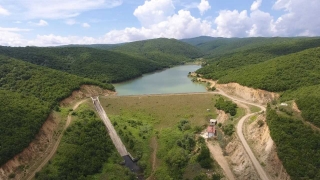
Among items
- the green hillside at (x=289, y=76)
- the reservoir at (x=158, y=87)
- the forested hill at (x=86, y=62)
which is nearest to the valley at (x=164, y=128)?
the green hillside at (x=289, y=76)

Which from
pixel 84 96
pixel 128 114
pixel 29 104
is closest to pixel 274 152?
pixel 128 114

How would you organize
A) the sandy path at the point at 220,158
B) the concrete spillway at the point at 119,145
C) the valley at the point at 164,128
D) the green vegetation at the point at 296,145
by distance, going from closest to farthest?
the green vegetation at the point at 296,145
the valley at the point at 164,128
the sandy path at the point at 220,158
the concrete spillway at the point at 119,145

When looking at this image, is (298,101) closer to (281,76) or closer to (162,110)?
(281,76)

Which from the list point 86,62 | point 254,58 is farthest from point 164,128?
point 86,62

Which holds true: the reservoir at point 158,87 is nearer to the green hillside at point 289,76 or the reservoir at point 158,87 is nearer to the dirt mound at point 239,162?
the green hillside at point 289,76

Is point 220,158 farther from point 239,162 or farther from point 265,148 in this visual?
point 265,148

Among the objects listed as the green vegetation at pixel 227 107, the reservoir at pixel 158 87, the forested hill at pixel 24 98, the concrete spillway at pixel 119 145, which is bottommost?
the concrete spillway at pixel 119 145

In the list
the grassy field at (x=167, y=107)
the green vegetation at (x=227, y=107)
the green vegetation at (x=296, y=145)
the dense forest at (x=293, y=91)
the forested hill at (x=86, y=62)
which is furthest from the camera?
the forested hill at (x=86, y=62)
